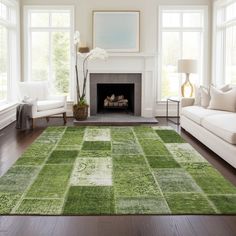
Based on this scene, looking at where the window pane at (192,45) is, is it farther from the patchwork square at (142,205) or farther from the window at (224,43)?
the patchwork square at (142,205)

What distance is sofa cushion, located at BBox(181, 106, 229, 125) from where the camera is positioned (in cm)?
563

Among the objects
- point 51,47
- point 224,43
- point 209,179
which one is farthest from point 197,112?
point 51,47

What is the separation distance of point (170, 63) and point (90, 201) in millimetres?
6160

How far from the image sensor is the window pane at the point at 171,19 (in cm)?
862

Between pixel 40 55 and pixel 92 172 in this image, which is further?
pixel 40 55

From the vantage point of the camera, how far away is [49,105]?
734 centimetres

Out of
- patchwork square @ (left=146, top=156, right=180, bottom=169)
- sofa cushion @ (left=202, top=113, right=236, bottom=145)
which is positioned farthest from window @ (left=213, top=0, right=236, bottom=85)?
patchwork square @ (left=146, top=156, right=180, bottom=169)

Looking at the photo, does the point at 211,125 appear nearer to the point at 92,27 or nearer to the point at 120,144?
the point at 120,144

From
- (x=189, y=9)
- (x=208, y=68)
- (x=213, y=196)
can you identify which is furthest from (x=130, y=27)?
(x=213, y=196)

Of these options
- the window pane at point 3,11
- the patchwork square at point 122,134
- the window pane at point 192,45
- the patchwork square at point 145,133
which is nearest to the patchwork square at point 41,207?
the patchwork square at point 122,134

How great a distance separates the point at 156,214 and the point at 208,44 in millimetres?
6414

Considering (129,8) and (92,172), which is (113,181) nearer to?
(92,172)

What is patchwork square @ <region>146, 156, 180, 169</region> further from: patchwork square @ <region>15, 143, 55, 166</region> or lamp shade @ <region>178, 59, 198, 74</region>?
lamp shade @ <region>178, 59, 198, 74</region>

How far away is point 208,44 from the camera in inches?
336
